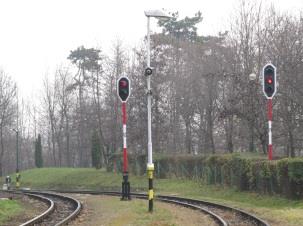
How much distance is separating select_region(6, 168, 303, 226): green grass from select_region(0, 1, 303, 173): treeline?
4.26m

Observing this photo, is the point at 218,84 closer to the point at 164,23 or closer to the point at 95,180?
the point at 95,180

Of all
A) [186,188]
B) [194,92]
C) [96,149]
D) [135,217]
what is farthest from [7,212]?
[96,149]

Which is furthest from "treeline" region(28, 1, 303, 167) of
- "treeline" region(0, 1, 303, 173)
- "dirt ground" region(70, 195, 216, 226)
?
"dirt ground" region(70, 195, 216, 226)

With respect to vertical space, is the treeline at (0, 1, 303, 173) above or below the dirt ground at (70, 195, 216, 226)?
above

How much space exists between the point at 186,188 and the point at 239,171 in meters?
8.14

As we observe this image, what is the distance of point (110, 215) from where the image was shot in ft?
58.3

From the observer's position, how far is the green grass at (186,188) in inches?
692

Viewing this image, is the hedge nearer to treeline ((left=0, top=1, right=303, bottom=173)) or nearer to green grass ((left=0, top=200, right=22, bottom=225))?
treeline ((left=0, top=1, right=303, bottom=173))

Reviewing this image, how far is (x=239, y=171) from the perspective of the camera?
1089 inches

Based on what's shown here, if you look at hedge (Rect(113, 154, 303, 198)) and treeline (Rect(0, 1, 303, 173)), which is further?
treeline (Rect(0, 1, 303, 173))

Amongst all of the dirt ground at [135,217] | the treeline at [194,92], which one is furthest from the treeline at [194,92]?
the dirt ground at [135,217]

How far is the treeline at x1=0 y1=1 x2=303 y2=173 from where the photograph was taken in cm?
3681

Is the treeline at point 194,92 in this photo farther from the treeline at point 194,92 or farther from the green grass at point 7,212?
the green grass at point 7,212

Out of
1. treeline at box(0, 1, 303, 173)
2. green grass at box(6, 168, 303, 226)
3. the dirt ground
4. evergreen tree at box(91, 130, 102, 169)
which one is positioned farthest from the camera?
evergreen tree at box(91, 130, 102, 169)
